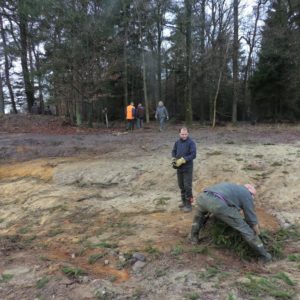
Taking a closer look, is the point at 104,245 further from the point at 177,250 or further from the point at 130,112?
the point at 130,112

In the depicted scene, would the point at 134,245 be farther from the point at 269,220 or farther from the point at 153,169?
the point at 153,169

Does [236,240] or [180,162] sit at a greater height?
[180,162]

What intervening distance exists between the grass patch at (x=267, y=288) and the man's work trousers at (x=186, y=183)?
10.2 feet

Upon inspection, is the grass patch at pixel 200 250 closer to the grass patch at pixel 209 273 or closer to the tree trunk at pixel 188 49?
the grass patch at pixel 209 273

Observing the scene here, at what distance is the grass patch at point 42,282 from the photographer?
189 inches

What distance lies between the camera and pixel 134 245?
624 cm

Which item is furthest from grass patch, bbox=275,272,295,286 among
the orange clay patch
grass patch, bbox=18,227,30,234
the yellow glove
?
the orange clay patch

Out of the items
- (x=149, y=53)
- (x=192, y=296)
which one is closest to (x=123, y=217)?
(x=192, y=296)

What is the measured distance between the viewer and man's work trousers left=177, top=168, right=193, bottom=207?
25.0 feet

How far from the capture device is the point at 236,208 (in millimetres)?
5457

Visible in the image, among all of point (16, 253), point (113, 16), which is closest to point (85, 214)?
point (16, 253)

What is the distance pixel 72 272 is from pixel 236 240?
2678 mm

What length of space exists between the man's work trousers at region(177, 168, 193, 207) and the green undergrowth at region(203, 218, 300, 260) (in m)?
1.44

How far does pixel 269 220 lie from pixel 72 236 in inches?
159
